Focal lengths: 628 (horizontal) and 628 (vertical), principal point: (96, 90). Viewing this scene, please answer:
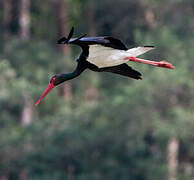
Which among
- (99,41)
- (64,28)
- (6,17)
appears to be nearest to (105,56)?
(99,41)

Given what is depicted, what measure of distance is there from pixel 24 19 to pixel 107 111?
5.07m

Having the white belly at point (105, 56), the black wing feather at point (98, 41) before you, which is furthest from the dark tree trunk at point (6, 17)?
the black wing feather at point (98, 41)

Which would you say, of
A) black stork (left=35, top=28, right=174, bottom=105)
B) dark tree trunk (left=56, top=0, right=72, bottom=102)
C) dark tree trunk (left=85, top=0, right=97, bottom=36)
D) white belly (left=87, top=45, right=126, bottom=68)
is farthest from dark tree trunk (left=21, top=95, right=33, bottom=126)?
white belly (left=87, top=45, right=126, bottom=68)

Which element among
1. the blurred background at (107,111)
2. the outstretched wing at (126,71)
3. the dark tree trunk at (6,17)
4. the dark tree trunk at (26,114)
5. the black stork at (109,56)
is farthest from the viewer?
the dark tree trunk at (6,17)

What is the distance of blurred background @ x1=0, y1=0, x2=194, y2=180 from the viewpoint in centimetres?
1705

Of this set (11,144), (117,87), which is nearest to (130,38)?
(117,87)

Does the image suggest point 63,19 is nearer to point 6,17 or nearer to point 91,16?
point 91,16

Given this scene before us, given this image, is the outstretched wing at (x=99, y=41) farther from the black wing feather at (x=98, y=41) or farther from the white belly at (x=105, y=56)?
the white belly at (x=105, y=56)

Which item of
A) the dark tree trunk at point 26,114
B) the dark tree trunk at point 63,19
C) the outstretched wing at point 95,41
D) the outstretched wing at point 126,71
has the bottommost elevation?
the dark tree trunk at point 26,114

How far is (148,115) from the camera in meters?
16.9

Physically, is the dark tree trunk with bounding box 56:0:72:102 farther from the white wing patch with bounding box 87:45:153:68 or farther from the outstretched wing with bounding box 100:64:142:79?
the white wing patch with bounding box 87:45:153:68

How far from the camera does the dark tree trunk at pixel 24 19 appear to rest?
20.9 meters

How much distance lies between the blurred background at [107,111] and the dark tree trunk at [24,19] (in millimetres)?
965

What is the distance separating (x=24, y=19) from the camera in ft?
68.6
